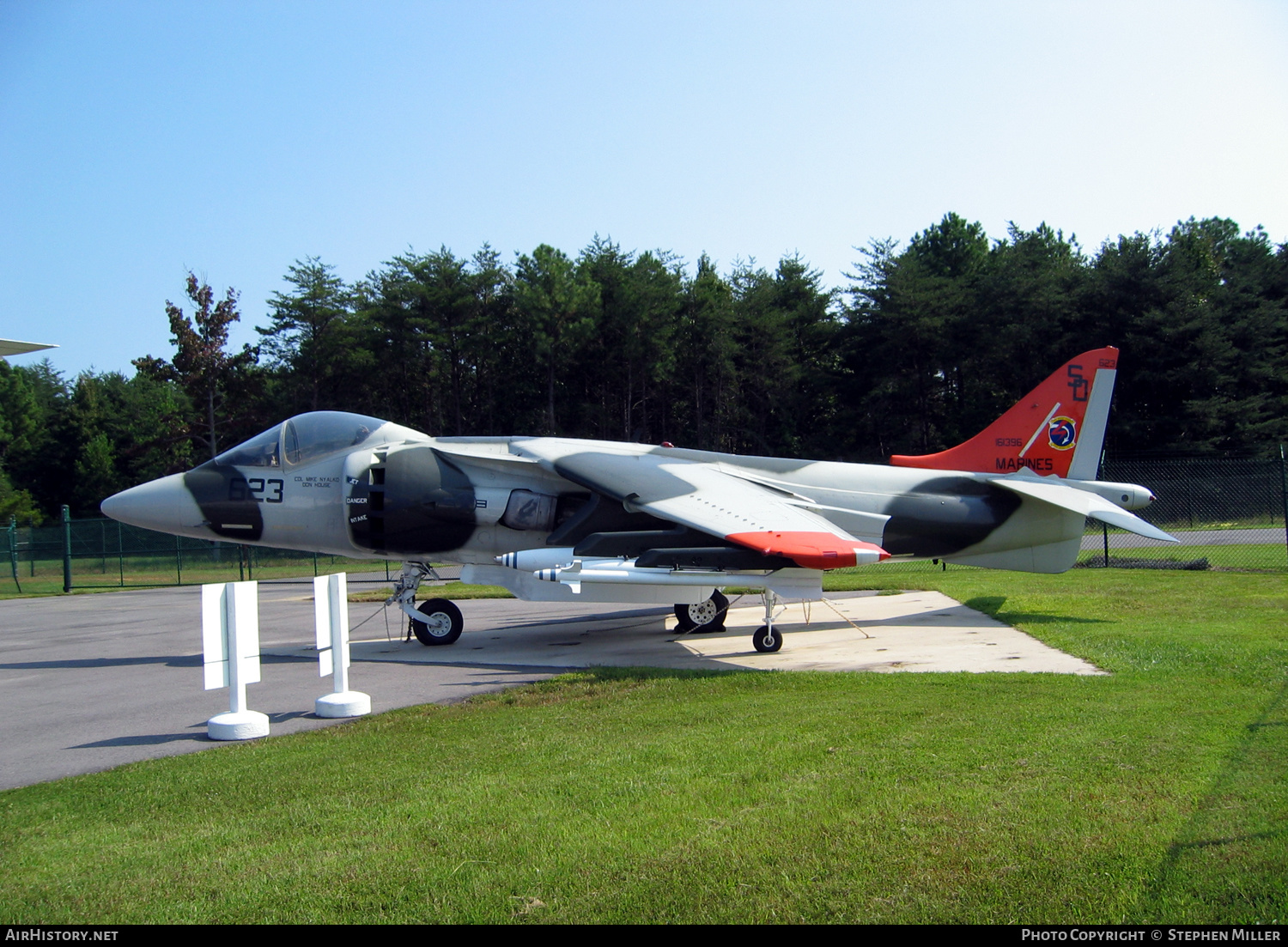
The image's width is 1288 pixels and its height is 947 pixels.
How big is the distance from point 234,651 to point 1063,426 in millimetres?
12295

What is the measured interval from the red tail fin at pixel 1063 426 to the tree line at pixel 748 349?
32465 mm

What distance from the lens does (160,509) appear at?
41.3ft

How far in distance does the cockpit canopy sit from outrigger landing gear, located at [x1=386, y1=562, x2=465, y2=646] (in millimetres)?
2000

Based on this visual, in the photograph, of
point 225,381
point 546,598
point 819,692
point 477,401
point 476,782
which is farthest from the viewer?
point 477,401

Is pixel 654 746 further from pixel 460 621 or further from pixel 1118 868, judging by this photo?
pixel 460 621

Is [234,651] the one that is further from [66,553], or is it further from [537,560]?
[66,553]

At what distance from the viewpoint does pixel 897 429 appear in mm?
48375

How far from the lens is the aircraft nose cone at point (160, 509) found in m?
12.6

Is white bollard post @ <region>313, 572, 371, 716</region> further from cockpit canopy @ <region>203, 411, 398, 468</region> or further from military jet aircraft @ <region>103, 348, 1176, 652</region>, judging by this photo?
cockpit canopy @ <region>203, 411, 398, 468</region>

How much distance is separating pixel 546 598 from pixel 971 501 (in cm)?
665

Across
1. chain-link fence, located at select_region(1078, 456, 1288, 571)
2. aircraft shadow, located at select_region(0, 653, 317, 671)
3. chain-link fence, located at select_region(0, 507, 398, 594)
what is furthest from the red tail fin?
chain-link fence, located at select_region(0, 507, 398, 594)

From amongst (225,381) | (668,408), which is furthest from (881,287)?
(225,381)

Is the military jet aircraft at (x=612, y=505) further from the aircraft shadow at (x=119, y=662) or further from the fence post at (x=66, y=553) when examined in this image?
the fence post at (x=66, y=553)

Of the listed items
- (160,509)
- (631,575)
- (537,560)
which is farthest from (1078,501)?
(160,509)
